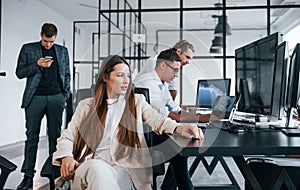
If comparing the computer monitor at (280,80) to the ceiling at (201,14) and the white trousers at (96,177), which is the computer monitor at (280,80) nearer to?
the white trousers at (96,177)

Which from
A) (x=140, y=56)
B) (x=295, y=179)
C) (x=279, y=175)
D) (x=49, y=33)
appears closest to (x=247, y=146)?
(x=279, y=175)

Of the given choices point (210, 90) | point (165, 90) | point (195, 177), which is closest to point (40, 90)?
point (165, 90)

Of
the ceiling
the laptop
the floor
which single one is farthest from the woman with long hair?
the ceiling

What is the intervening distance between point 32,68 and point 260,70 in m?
1.94

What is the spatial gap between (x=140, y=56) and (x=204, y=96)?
3.04 metres

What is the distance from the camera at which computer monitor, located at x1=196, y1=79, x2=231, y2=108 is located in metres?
2.93

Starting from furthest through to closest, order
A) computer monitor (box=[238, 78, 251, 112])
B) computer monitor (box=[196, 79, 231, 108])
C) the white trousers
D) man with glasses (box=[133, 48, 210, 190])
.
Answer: computer monitor (box=[196, 79, 231, 108]) < computer monitor (box=[238, 78, 251, 112]) < man with glasses (box=[133, 48, 210, 190]) < the white trousers

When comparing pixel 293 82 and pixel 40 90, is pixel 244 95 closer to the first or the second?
pixel 293 82

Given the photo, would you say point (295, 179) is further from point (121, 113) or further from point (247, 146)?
point (121, 113)

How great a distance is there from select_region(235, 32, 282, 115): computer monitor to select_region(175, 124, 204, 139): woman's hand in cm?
55

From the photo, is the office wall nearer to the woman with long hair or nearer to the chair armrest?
the woman with long hair

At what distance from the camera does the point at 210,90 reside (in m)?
3.09

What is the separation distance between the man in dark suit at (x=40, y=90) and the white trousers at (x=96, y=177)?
5.19ft

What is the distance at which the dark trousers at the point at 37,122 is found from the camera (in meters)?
3.03
